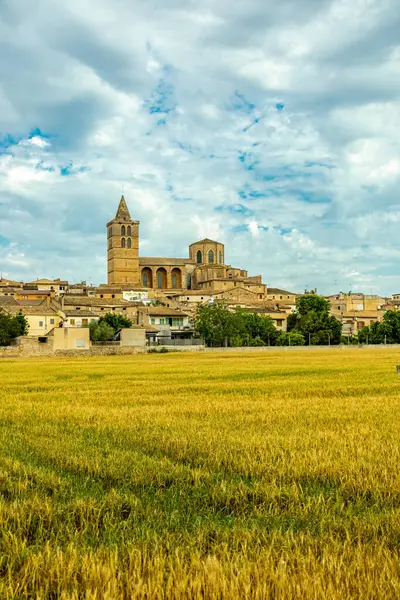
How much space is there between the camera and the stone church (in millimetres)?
181250

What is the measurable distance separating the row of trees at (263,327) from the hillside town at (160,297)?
5.28 meters

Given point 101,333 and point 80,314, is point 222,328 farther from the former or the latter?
point 80,314

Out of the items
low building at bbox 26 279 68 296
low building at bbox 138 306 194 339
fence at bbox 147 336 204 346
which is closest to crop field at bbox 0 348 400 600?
fence at bbox 147 336 204 346

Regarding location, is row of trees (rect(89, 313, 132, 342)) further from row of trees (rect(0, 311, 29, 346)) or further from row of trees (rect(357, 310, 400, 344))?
row of trees (rect(357, 310, 400, 344))

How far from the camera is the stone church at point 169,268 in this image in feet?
595

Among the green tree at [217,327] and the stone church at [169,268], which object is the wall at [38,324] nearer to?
the green tree at [217,327]

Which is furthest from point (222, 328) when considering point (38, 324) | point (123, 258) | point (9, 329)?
point (123, 258)

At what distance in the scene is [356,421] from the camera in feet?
43.3

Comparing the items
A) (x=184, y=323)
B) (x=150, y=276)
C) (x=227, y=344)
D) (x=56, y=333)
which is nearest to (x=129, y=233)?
(x=150, y=276)

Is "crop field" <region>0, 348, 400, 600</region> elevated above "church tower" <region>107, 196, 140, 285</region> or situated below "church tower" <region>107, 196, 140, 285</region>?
below

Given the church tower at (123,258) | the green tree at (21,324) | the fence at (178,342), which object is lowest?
the fence at (178,342)

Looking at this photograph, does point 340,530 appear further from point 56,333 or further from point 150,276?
point 150,276

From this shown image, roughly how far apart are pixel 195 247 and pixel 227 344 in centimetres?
9652

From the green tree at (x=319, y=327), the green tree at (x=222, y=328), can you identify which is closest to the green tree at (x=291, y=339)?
the green tree at (x=319, y=327)
